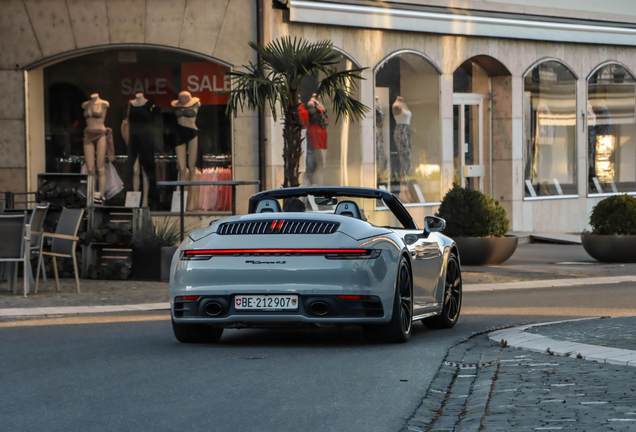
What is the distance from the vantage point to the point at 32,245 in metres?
13.9

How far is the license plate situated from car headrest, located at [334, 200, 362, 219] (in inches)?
43.2

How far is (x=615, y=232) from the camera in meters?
18.2

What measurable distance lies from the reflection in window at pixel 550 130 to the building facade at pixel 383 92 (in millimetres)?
41

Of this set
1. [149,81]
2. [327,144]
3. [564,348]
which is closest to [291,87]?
[149,81]

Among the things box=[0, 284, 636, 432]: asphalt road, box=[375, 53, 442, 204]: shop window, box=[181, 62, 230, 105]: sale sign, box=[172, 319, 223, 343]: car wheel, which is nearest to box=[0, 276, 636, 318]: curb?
box=[0, 284, 636, 432]: asphalt road

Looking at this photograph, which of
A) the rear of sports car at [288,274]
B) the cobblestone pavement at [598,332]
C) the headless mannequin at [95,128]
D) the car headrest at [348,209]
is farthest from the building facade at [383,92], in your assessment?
the rear of sports car at [288,274]

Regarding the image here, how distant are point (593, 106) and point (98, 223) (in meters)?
16.4

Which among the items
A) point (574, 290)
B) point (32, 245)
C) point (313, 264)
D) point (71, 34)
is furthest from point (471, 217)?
point (313, 264)

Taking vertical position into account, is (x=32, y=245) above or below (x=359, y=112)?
below

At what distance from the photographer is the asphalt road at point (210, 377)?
548 centimetres

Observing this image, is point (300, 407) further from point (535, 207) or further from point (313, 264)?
point (535, 207)

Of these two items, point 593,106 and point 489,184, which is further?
point 593,106

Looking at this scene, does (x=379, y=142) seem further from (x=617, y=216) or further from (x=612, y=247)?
(x=612, y=247)

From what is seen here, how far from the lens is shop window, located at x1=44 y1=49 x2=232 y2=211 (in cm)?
2109
